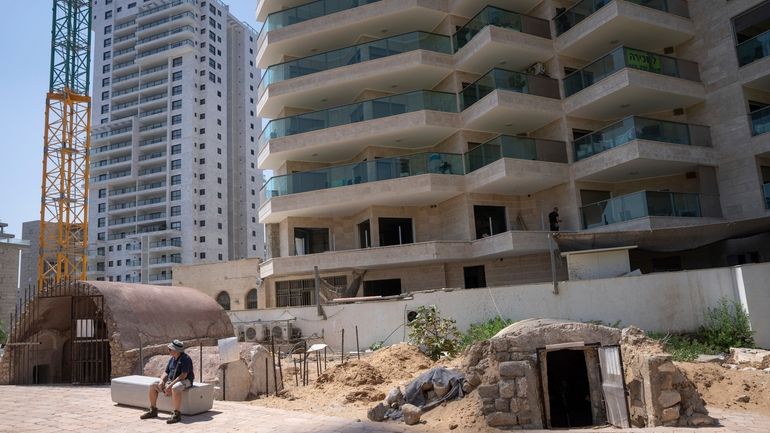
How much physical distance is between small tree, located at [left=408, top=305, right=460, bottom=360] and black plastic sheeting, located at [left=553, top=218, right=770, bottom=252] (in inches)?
197

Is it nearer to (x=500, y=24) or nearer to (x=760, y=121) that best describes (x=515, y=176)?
(x=500, y=24)

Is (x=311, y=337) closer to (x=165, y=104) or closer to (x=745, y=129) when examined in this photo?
(x=745, y=129)

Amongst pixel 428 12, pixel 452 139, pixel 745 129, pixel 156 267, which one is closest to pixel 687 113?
pixel 745 129

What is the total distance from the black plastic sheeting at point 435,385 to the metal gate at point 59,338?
9.30 m

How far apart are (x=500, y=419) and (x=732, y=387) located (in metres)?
5.18

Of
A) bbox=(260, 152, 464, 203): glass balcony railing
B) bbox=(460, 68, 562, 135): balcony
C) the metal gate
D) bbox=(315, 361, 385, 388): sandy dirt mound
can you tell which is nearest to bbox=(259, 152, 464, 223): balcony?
bbox=(260, 152, 464, 203): glass balcony railing

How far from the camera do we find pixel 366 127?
27.1 meters

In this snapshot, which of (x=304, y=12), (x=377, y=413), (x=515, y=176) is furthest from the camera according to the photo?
(x=304, y=12)

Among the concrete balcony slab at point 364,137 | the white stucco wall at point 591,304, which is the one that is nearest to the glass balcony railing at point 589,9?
the concrete balcony slab at point 364,137

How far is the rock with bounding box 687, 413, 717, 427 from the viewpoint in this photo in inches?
341

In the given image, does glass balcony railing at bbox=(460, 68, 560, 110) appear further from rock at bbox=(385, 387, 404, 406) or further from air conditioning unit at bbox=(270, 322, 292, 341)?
A: rock at bbox=(385, 387, 404, 406)

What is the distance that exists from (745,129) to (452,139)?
13.2 meters

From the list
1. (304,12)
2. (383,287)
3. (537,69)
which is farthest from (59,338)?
(537,69)

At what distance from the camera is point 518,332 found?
9961 mm
